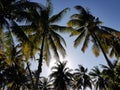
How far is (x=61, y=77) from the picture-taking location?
52031 mm

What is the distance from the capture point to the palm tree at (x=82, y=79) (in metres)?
58.3

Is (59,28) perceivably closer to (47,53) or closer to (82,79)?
(47,53)

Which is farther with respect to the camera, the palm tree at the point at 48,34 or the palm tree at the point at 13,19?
the palm tree at the point at 48,34

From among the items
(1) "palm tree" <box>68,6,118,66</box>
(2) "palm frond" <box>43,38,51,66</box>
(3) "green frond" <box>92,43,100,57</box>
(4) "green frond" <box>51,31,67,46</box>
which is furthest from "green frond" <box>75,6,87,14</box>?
(2) "palm frond" <box>43,38,51,66</box>

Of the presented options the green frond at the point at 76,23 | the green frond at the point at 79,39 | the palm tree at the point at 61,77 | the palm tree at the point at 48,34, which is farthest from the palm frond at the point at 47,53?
the palm tree at the point at 61,77

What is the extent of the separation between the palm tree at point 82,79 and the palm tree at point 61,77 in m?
6.50

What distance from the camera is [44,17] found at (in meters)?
29.0

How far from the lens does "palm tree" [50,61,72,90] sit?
51.2m

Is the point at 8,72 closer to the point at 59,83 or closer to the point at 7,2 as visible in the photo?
the point at 59,83

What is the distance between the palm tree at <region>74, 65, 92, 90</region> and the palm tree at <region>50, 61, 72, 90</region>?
6500 millimetres

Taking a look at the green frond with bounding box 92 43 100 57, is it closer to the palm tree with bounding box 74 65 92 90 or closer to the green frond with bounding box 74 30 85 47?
the green frond with bounding box 74 30 85 47

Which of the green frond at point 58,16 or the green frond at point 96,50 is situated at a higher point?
the green frond at point 58,16

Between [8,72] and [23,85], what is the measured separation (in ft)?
15.6

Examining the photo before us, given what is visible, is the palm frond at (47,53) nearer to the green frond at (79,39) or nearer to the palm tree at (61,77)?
the green frond at (79,39)
